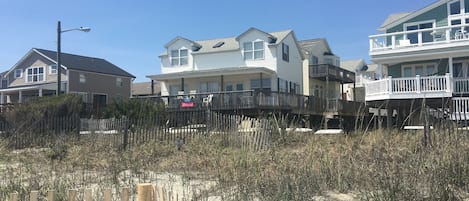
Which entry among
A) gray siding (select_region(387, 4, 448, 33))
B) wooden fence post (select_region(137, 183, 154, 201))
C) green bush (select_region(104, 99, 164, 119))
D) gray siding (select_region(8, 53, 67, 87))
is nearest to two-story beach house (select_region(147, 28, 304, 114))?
green bush (select_region(104, 99, 164, 119))

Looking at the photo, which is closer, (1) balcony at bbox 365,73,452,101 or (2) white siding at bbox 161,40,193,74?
(1) balcony at bbox 365,73,452,101

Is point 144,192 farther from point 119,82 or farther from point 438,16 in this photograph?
point 119,82

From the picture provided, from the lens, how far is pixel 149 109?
28422mm

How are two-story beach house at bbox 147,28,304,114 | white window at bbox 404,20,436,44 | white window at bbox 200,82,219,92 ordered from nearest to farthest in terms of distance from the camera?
white window at bbox 404,20,436,44 < two-story beach house at bbox 147,28,304,114 < white window at bbox 200,82,219,92

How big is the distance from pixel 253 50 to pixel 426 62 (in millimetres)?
14911

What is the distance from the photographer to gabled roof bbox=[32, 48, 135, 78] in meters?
48.9

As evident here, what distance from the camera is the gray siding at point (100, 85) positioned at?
47.9 m

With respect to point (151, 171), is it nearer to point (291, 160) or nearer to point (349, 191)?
point (291, 160)

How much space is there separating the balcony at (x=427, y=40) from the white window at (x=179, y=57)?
1888 cm

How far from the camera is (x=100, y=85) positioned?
5131 centimetres

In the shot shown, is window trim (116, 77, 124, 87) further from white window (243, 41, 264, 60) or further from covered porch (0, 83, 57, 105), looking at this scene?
white window (243, 41, 264, 60)

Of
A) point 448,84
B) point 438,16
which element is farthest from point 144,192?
point 438,16

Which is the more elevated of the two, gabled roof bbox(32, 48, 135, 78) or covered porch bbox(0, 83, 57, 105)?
gabled roof bbox(32, 48, 135, 78)

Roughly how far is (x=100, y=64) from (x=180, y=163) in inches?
1740
